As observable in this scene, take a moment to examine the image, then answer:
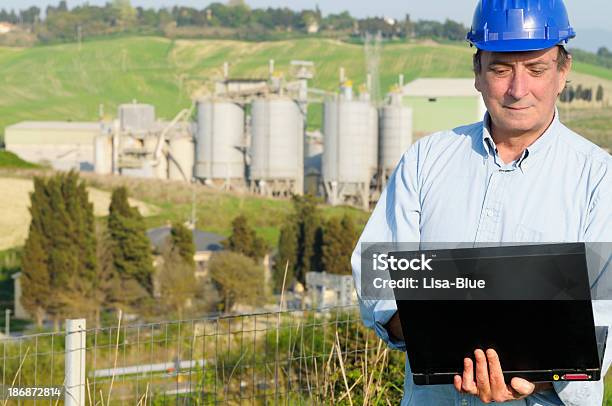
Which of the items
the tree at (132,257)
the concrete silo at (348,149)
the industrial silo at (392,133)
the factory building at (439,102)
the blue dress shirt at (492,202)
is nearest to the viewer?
the blue dress shirt at (492,202)

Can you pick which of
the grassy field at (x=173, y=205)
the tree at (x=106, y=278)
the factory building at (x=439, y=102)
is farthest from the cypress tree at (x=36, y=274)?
the factory building at (x=439, y=102)

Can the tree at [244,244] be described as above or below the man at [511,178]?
below

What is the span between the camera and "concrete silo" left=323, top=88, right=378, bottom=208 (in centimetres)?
5809

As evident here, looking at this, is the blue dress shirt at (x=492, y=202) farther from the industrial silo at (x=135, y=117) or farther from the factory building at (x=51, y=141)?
the factory building at (x=51, y=141)

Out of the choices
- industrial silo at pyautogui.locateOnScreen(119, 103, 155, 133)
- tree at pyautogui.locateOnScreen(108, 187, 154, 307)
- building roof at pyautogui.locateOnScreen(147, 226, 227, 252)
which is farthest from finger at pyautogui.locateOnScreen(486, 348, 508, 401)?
industrial silo at pyautogui.locateOnScreen(119, 103, 155, 133)

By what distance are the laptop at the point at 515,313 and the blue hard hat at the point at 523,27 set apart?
0.44 metres

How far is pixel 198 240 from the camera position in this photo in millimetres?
43531

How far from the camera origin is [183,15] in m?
158

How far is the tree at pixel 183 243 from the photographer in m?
38.8

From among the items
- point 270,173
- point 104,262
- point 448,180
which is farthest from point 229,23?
point 448,180

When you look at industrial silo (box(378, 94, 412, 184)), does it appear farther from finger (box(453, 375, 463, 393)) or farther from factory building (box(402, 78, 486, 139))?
finger (box(453, 375, 463, 393))

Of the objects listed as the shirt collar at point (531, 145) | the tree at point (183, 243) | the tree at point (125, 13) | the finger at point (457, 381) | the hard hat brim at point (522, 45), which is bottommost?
the tree at point (183, 243)

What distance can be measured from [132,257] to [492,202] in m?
35.2

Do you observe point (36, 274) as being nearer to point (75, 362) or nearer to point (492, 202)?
point (75, 362)
